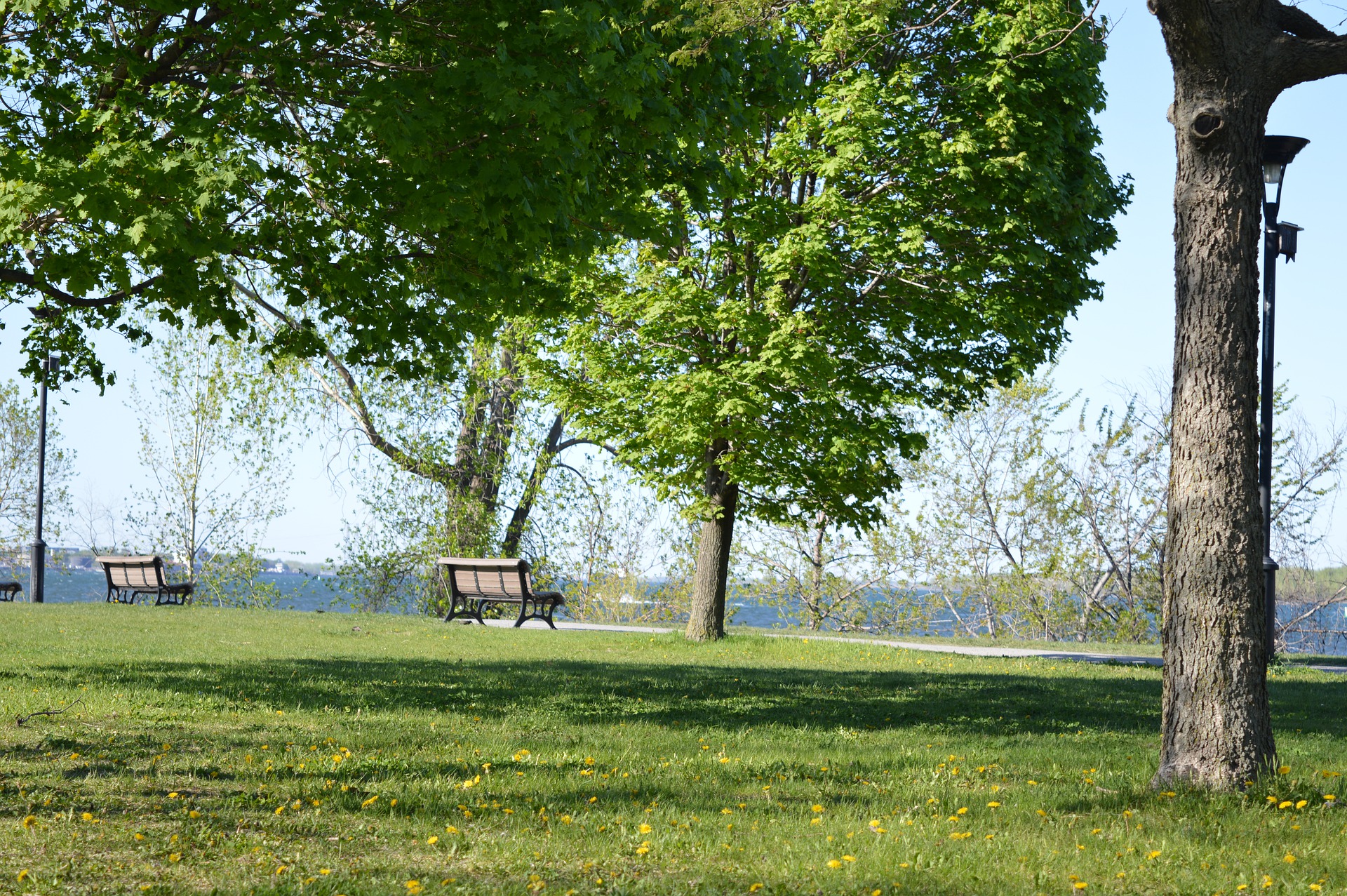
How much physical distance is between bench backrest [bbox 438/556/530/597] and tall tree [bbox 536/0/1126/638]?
3.63 m

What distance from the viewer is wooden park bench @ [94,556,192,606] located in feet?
71.1

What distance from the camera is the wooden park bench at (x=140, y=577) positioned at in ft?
71.1

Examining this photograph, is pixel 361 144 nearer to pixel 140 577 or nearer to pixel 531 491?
pixel 140 577

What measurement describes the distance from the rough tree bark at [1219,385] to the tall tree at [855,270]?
718 cm

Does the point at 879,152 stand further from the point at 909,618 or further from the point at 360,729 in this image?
the point at 909,618

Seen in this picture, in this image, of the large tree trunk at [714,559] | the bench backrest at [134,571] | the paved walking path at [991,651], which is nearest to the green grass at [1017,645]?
the paved walking path at [991,651]

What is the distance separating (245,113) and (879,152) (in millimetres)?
8276

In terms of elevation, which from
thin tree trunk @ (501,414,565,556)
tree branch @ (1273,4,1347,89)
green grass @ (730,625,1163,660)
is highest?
tree branch @ (1273,4,1347,89)

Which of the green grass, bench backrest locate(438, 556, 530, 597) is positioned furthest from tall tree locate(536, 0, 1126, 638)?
the green grass

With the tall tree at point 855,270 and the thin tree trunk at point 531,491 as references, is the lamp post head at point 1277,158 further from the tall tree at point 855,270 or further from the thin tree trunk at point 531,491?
the thin tree trunk at point 531,491

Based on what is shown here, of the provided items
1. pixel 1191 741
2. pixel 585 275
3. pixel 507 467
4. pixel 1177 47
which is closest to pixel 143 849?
pixel 1191 741

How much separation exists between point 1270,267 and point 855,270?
17.2 feet

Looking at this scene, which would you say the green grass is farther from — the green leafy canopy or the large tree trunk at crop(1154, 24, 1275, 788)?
the large tree trunk at crop(1154, 24, 1275, 788)

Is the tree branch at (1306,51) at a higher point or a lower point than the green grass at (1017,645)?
higher
